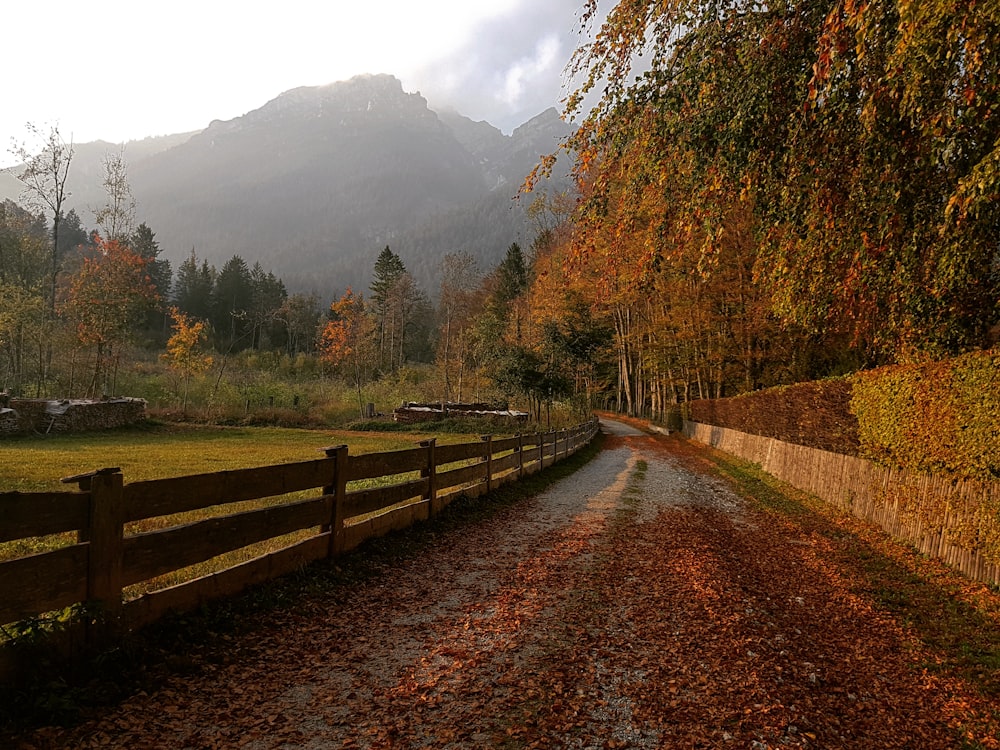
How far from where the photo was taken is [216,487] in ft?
12.6

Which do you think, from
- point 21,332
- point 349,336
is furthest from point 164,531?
point 349,336

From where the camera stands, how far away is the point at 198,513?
24.5 feet

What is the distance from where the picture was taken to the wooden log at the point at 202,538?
10.6ft

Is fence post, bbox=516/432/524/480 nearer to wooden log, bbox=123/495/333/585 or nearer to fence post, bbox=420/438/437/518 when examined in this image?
fence post, bbox=420/438/437/518

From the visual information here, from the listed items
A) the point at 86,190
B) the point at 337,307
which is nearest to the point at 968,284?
the point at 337,307

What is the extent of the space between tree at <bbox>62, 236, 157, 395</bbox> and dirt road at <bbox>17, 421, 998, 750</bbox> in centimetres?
2520

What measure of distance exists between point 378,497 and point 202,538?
99.9 inches

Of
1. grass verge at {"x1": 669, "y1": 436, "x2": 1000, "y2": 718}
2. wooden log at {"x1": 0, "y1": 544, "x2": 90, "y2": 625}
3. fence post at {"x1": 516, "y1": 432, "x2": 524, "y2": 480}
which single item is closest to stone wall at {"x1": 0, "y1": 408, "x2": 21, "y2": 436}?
fence post at {"x1": 516, "y1": 432, "x2": 524, "y2": 480}

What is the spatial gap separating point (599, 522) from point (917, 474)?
4.40 meters

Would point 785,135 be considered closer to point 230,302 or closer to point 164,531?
point 164,531

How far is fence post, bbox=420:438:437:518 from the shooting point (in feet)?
23.9

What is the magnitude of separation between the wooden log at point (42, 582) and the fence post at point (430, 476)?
4531 millimetres

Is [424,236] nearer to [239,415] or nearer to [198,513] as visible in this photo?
[239,415]

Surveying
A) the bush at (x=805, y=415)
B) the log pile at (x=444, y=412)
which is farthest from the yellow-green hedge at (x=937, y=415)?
the log pile at (x=444, y=412)
